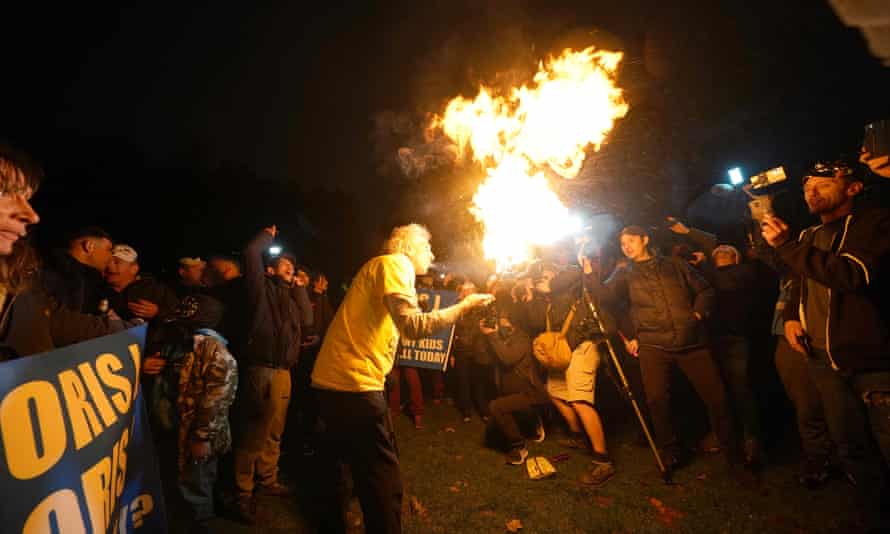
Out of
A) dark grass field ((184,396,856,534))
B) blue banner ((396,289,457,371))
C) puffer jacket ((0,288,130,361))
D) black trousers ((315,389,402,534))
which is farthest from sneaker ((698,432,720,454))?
puffer jacket ((0,288,130,361))

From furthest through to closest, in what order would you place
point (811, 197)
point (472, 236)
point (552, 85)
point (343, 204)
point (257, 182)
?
point (343, 204)
point (257, 182)
point (552, 85)
point (472, 236)
point (811, 197)

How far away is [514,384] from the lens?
6402mm

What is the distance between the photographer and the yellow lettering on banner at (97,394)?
78.4 inches

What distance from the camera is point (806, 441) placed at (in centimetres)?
462

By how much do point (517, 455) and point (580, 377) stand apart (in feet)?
4.55

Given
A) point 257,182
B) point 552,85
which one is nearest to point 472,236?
point 552,85

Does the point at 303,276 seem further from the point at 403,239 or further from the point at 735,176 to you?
the point at 735,176

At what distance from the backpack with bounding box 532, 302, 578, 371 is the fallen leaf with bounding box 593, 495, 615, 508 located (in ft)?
5.24

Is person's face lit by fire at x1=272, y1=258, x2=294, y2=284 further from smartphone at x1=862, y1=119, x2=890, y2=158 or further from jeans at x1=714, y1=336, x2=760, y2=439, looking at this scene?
smartphone at x1=862, y1=119, x2=890, y2=158

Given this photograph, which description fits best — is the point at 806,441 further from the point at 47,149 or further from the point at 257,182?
the point at 257,182

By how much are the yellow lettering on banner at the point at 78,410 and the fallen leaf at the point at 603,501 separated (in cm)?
460

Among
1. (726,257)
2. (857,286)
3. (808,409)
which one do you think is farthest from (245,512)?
(726,257)

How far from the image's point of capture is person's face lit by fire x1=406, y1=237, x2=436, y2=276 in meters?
3.96

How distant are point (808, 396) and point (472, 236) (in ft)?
15.2
